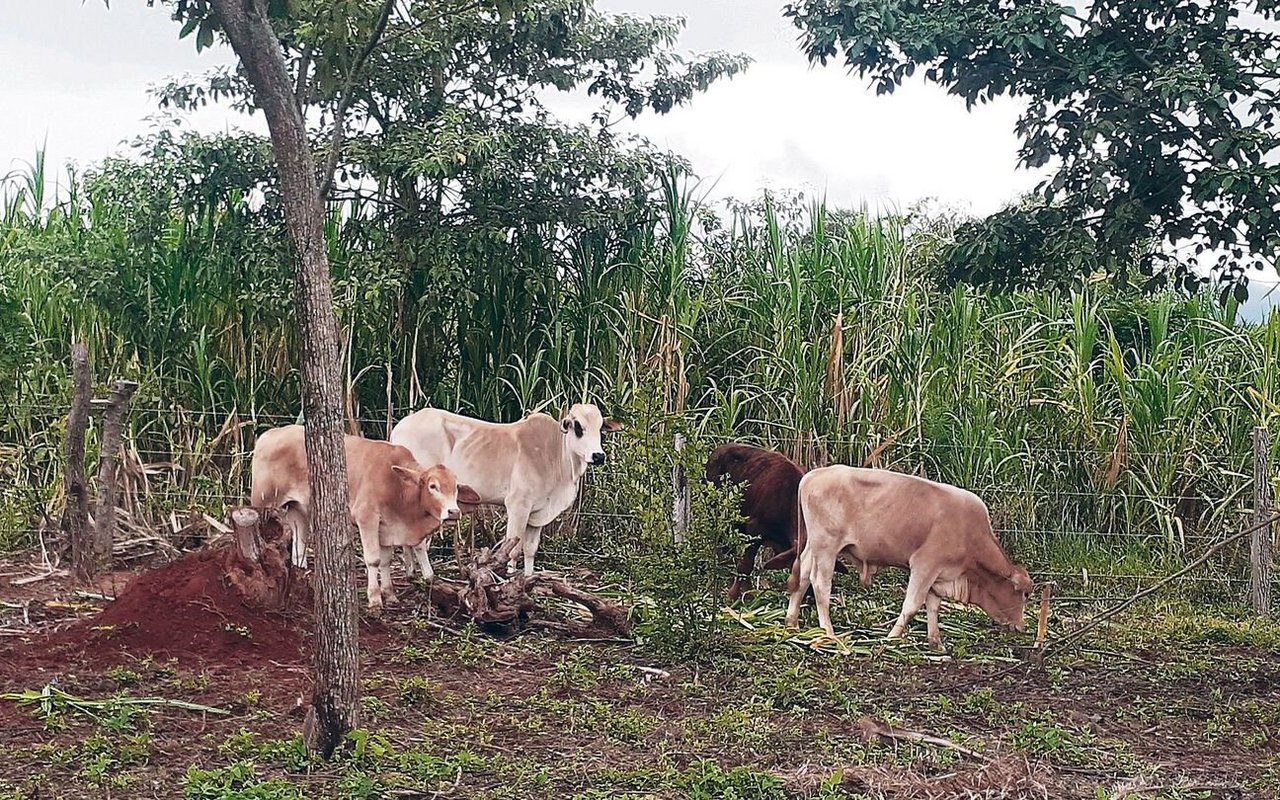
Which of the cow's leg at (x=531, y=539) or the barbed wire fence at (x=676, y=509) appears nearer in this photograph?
the cow's leg at (x=531, y=539)

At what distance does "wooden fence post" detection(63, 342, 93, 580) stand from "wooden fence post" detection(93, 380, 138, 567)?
0.59 feet

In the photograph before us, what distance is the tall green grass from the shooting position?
989cm

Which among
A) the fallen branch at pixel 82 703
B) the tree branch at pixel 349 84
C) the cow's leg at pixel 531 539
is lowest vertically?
the fallen branch at pixel 82 703

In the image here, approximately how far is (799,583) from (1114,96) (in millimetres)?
3055

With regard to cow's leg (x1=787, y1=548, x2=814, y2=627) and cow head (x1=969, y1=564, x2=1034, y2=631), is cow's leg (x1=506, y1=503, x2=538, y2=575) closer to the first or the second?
cow's leg (x1=787, y1=548, x2=814, y2=627)

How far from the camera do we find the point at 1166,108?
594cm

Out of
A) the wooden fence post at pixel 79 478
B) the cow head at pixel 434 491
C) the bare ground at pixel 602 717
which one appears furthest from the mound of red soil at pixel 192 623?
the wooden fence post at pixel 79 478

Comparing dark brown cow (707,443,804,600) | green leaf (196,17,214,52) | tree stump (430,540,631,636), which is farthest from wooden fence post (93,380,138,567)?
green leaf (196,17,214,52)

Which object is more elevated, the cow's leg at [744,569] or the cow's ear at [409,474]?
the cow's ear at [409,474]

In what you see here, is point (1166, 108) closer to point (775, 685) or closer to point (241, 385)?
point (775, 685)

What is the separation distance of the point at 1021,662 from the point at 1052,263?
6.63 feet

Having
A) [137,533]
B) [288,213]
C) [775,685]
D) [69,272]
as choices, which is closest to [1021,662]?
[775,685]

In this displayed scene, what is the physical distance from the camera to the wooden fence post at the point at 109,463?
799cm

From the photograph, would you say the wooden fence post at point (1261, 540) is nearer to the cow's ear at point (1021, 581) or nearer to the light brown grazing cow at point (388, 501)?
the cow's ear at point (1021, 581)
